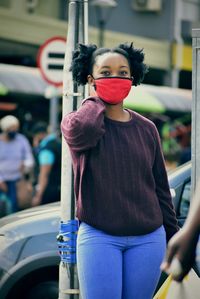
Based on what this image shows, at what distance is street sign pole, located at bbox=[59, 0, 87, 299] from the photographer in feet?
16.9

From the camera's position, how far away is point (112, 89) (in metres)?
4.54

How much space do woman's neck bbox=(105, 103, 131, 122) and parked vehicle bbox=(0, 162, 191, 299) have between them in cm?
132

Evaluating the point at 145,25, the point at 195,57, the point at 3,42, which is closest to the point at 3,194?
the point at 195,57

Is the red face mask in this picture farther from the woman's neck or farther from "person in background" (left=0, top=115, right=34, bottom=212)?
"person in background" (left=0, top=115, right=34, bottom=212)

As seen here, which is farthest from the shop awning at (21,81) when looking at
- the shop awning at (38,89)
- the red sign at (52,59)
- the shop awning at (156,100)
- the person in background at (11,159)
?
the red sign at (52,59)

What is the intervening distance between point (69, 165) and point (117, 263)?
1.01 metres

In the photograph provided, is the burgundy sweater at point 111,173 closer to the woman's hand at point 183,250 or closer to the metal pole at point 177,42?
the woman's hand at point 183,250

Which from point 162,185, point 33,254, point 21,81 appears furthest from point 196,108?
point 21,81

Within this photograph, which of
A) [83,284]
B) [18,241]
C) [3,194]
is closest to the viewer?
[83,284]

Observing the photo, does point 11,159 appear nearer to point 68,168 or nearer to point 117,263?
point 68,168

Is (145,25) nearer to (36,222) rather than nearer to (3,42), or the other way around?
(3,42)

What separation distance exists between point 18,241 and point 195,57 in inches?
76.5

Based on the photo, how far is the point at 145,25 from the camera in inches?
1210

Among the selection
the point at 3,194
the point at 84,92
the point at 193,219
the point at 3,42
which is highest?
the point at 3,42
